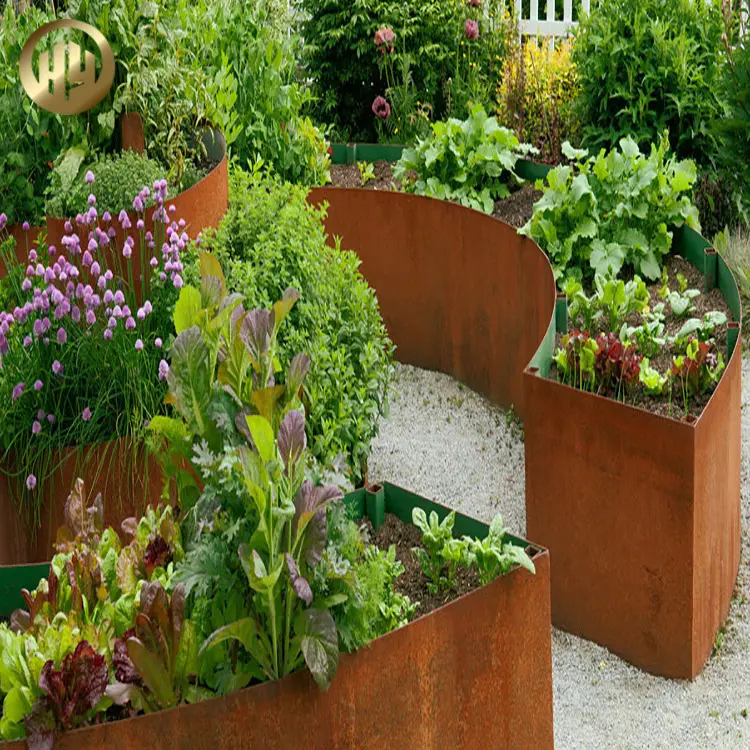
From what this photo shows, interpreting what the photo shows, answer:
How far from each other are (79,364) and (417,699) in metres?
2.16

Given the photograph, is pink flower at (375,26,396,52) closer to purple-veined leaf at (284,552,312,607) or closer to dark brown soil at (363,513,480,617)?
dark brown soil at (363,513,480,617)

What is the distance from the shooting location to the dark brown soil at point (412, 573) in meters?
3.41

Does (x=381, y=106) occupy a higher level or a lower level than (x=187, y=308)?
lower

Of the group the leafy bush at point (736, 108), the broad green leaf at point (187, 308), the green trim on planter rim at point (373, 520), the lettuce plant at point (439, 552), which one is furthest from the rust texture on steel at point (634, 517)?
the leafy bush at point (736, 108)

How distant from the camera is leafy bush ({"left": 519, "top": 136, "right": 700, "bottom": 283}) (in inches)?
237

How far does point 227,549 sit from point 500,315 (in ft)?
12.9

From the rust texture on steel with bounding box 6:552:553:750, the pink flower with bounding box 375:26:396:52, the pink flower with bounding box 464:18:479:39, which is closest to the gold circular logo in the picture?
the rust texture on steel with bounding box 6:552:553:750

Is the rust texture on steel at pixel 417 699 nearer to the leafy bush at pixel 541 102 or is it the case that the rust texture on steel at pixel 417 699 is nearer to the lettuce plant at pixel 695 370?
the lettuce plant at pixel 695 370

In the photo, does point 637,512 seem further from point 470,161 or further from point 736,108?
point 736,108

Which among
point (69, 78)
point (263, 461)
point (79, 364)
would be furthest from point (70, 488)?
point (263, 461)

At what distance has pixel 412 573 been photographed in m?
3.53

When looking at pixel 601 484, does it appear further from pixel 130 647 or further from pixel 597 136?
pixel 597 136

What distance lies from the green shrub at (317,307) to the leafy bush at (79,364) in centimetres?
36

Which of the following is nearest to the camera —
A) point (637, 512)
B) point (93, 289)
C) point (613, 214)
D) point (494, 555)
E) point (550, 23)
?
point (494, 555)
